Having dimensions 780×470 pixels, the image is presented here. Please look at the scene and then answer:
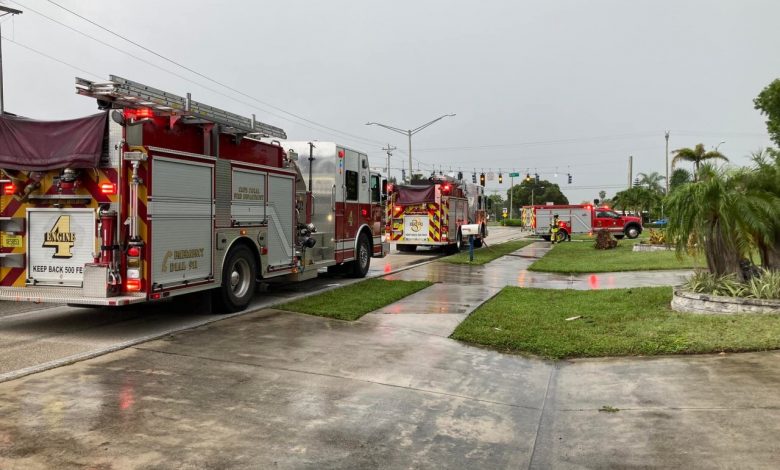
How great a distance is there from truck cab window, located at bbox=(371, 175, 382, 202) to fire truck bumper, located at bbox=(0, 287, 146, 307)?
8.30 meters

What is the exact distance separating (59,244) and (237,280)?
2668mm

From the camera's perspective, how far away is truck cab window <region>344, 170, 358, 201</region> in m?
13.7

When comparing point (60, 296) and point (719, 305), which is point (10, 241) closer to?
point (60, 296)

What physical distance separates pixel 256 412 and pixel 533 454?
7.13 ft

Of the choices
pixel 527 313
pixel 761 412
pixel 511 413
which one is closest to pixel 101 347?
pixel 511 413

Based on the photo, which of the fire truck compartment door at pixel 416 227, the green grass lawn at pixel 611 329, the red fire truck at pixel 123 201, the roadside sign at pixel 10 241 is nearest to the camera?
the green grass lawn at pixel 611 329

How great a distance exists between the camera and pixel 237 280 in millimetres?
9664

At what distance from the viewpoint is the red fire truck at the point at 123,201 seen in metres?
7.44

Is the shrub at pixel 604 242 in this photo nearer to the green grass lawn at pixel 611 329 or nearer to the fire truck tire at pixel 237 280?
the green grass lawn at pixel 611 329

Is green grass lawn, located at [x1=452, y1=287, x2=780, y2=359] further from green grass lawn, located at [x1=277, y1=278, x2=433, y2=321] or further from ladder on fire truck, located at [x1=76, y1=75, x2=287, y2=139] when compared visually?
ladder on fire truck, located at [x1=76, y1=75, x2=287, y2=139]

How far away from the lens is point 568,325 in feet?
28.2

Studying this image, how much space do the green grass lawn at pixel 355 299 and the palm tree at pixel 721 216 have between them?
16.2 ft

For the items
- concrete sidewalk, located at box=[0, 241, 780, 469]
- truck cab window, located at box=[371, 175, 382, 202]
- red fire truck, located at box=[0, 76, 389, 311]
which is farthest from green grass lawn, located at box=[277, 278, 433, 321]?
truck cab window, located at box=[371, 175, 382, 202]

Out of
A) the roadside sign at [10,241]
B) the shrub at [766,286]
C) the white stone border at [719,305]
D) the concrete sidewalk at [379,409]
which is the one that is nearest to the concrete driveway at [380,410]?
the concrete sidewalk at [379,409]
